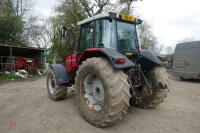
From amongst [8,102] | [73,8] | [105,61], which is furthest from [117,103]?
[73,8]

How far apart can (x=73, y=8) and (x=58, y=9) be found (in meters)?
2.21

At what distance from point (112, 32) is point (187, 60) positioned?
25.7ft

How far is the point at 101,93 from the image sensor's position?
3.85 meters

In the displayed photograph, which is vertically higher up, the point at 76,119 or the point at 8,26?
the point at 8,26

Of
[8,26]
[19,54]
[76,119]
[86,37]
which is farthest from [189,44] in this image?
[8,26]

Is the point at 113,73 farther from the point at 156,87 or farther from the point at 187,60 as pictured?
the point at 187,60

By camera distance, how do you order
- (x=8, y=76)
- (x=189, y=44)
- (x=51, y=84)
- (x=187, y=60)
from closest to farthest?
(x=51, y=84) < (x=187, y=60) < (x=189, y=44) < (x=8, y=76)

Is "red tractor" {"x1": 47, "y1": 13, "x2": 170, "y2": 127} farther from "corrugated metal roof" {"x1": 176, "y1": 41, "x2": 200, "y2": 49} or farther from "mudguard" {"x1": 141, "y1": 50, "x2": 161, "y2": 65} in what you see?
"corrugated metal roof" {"x1": 176, "y1": 41, "x2": 200, "y2": 49}

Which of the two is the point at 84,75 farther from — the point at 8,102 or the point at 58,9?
the point at 58,9

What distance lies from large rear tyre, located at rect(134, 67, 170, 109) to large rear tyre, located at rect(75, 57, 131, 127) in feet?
3.95

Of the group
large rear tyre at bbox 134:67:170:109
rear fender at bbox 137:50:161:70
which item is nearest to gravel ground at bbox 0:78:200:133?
large rear tyre at bbox 134:67:170:109

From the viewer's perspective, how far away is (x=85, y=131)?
346cm

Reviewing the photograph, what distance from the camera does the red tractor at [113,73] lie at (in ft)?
10.9

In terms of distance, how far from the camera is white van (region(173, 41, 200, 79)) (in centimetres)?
1009
